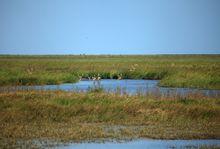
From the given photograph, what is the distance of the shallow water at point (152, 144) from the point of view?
61.5ft

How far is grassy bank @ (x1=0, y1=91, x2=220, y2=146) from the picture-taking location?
20.5 metres

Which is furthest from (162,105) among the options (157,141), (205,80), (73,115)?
(205,80)

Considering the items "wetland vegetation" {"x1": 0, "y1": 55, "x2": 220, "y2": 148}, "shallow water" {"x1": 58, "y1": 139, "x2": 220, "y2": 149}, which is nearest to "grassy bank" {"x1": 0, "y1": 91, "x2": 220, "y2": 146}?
"wetland vegetation" {"x1": 0, "y1": 55, "x2": 220, "y2": 148}

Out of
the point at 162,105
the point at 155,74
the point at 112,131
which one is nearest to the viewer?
the point at 112,131

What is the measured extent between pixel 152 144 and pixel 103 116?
4633mm

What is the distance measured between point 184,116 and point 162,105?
1.27m

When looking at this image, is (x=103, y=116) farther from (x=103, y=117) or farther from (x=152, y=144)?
(x=152, y=144)

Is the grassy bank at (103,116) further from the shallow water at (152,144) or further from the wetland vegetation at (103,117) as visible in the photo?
the shallow water at (152,144)

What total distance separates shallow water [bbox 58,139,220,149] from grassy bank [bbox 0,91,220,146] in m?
0.47

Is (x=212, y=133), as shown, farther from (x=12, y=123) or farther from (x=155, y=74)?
(x=155, y=74)

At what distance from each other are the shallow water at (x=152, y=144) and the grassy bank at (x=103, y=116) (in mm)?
470

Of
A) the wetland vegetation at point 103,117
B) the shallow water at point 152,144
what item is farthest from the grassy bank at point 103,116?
the shallow water at point 152,144

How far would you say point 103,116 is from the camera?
77.9 ft

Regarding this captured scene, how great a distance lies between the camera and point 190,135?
20.2 metres
